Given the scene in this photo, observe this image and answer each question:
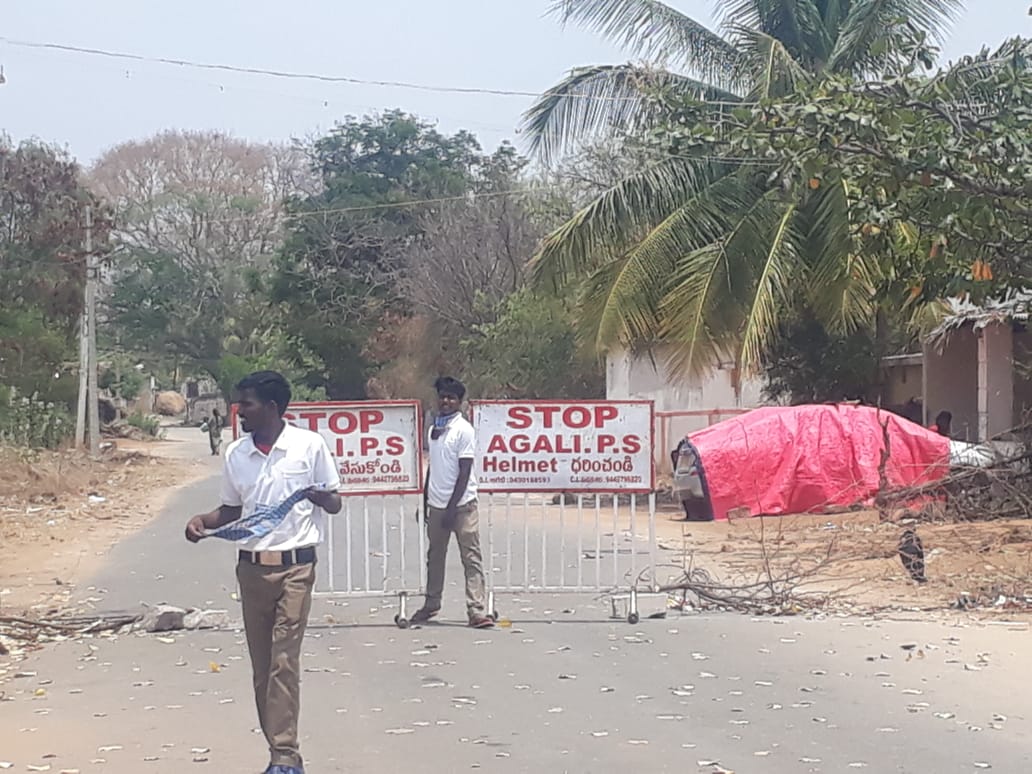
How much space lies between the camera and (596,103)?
73.5ft

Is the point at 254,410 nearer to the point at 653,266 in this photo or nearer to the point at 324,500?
the point at 324,500

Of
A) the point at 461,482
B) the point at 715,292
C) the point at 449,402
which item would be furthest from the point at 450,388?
the point at 715,292

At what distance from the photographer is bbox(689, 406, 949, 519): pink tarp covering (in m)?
19.7

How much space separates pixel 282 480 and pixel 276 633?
2.41ft

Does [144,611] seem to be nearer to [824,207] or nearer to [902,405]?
[824,207]

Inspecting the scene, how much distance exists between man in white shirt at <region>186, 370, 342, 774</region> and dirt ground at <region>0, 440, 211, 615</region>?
248 inches

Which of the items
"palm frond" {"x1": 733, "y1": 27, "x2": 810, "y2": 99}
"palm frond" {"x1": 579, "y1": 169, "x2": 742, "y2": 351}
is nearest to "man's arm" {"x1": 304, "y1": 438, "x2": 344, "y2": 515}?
"palm frond" {"x1": 733, "y1": 27, "x2": 810, "y2": 99}

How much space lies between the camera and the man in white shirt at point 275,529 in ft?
21.0

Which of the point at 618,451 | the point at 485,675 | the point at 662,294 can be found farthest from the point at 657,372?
the point at 485,675

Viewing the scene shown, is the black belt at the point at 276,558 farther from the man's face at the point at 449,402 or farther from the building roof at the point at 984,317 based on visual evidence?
the building roof at the point at 984,317

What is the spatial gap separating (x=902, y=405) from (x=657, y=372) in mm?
5012

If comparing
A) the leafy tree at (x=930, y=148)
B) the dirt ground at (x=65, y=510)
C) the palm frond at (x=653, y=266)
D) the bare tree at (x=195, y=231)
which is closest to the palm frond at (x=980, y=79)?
the leafy tree at (x=930, y=148)

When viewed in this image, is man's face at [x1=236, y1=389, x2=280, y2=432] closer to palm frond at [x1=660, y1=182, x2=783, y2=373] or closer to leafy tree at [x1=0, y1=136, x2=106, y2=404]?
palm frond at [x1=660, y1=182, x2=783, y2=373]

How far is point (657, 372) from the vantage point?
28391mm
